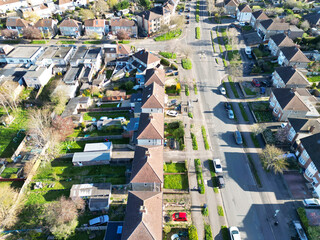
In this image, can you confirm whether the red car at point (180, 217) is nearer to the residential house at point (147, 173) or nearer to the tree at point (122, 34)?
the residential house at point (147, 173)

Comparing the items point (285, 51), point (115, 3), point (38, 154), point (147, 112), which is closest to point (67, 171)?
point (38, 154)

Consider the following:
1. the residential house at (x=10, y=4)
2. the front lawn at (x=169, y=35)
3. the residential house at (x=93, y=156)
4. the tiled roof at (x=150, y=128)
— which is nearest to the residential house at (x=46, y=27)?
the residential house at (x=10, y=4)

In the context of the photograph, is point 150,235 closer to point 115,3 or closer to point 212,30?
point 212,30

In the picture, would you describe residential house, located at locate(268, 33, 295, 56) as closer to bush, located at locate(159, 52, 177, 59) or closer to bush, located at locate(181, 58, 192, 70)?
bush, located at locate(181, 58, 192, 70)

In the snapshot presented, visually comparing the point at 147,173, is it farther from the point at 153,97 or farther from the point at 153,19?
the point at 153,19

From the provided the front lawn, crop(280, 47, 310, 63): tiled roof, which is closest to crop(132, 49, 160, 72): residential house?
the front lawn

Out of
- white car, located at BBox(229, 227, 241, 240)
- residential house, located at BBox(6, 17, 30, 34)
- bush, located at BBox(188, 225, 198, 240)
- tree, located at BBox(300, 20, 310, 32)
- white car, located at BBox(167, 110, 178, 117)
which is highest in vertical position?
tree, located at BBox(300, 20, 310, 32)
